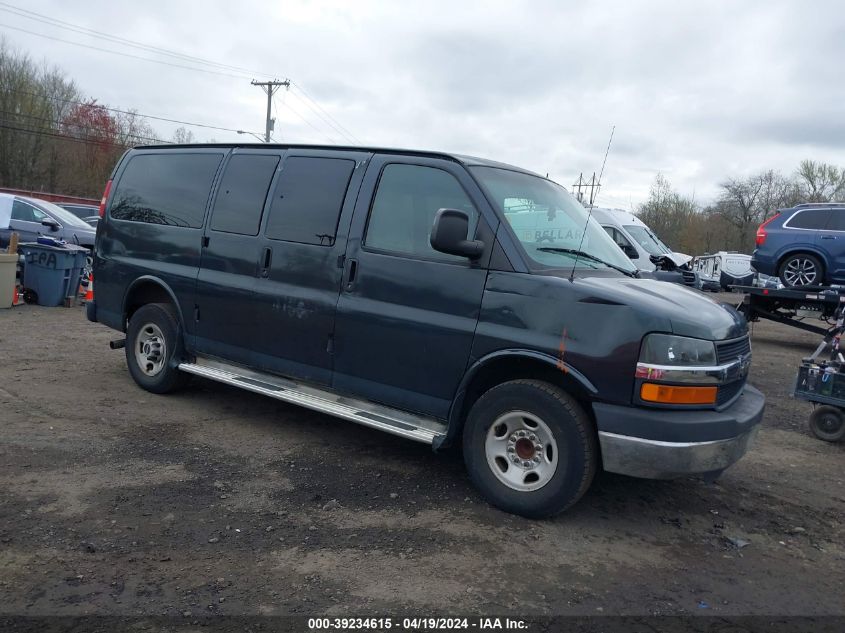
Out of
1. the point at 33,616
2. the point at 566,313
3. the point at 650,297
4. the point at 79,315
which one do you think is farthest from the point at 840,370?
the point at 79,315

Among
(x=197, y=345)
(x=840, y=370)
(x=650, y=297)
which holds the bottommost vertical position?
(x=197, y=345)

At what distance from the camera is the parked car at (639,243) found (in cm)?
1421

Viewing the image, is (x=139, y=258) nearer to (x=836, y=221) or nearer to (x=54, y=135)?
(x=836, y=221)

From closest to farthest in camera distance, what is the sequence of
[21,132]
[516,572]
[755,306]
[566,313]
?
[516,572], [566,313], [755,306], [21,132]

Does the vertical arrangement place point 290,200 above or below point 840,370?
above

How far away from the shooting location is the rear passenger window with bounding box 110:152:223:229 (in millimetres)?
5750

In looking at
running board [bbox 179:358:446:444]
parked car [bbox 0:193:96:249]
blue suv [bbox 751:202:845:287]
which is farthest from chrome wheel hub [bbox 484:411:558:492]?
parked car [bbox 0:193:96:249]

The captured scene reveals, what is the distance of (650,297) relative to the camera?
3848mm

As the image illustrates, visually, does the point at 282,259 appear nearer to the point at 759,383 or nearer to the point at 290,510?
the point at 290,510

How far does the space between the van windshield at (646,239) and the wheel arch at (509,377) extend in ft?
41.4

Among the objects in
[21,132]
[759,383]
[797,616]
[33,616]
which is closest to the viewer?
[33,616]

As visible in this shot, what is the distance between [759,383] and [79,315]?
10.4m

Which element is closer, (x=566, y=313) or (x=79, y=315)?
(x=566, y=313)

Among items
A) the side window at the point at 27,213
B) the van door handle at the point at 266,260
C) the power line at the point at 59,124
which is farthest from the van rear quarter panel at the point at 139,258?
the power line at the point at 59,124
